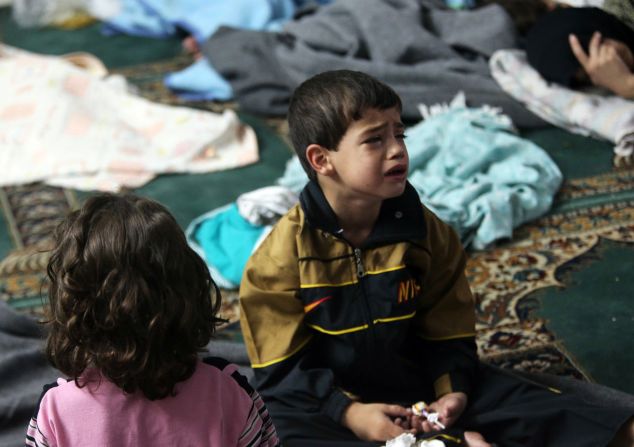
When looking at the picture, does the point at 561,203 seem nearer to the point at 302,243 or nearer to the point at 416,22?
the point at 416,22

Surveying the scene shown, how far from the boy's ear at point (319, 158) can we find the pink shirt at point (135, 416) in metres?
0.40

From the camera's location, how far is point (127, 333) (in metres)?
1.03

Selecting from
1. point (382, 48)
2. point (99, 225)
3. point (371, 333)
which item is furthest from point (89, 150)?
point (99, 225)

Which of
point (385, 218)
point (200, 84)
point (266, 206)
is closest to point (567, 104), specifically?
point (266, 206)

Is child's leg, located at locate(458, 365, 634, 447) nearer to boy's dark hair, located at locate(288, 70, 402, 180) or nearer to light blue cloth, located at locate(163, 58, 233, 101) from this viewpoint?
boy's dark hair, located at locate(288, 70, 402, 180)

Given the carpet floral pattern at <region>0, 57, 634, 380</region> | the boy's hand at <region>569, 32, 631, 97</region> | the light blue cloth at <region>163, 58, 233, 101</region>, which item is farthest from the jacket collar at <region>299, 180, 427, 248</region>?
the light blue cloth at <region>163, 58, 233, 101</region>

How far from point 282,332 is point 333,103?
0.36 m

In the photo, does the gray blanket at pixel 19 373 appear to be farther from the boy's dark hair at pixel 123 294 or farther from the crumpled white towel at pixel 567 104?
the crumpled white towel at pixel 567 104

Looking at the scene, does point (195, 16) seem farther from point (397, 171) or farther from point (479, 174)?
point (397, 171)

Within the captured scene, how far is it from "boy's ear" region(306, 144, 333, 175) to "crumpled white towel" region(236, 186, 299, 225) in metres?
0.65

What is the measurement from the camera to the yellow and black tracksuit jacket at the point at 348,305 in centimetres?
140

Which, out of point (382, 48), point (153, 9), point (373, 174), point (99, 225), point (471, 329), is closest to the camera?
point (99, 225)

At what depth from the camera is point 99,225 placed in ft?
3.34

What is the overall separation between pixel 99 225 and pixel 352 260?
495mm
